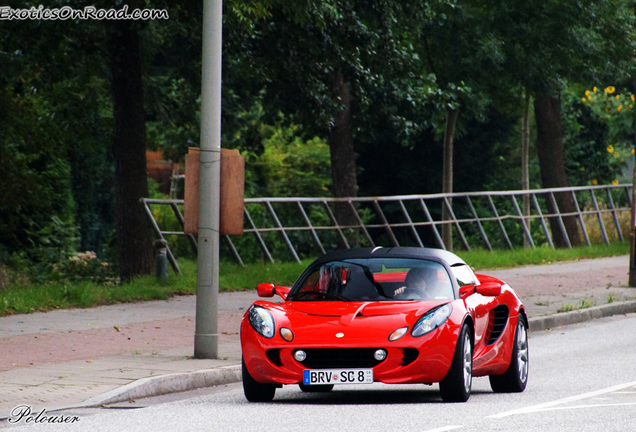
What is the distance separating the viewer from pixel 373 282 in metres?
10.0

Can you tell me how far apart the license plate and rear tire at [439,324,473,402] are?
63 cm

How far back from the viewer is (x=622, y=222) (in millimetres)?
32438

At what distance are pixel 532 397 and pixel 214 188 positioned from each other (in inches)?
150

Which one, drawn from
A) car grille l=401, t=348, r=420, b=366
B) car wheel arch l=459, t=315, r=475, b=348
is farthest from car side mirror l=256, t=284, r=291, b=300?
car wheel arch l=459, t=315, r=475, b=348

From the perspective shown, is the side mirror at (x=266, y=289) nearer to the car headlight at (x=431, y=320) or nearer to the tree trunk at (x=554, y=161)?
the car headlight at (x=431, y=320)

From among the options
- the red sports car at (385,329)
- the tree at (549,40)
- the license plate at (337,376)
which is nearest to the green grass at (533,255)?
the tree at (549,40)

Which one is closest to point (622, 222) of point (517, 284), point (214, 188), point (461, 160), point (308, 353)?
point (461, 160)

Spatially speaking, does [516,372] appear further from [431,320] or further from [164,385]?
[164,385]

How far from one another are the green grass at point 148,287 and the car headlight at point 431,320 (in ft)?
24.3

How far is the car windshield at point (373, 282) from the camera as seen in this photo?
32.4ft

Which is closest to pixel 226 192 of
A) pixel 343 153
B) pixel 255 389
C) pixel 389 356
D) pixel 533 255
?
pixel 255 389

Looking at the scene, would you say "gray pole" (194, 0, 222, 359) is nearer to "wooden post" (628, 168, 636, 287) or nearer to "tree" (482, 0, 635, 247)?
"wooden post" (628, 168, 636, 287)

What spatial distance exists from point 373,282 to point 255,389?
1307 mm

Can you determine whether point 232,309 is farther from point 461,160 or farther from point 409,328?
point 461,160
